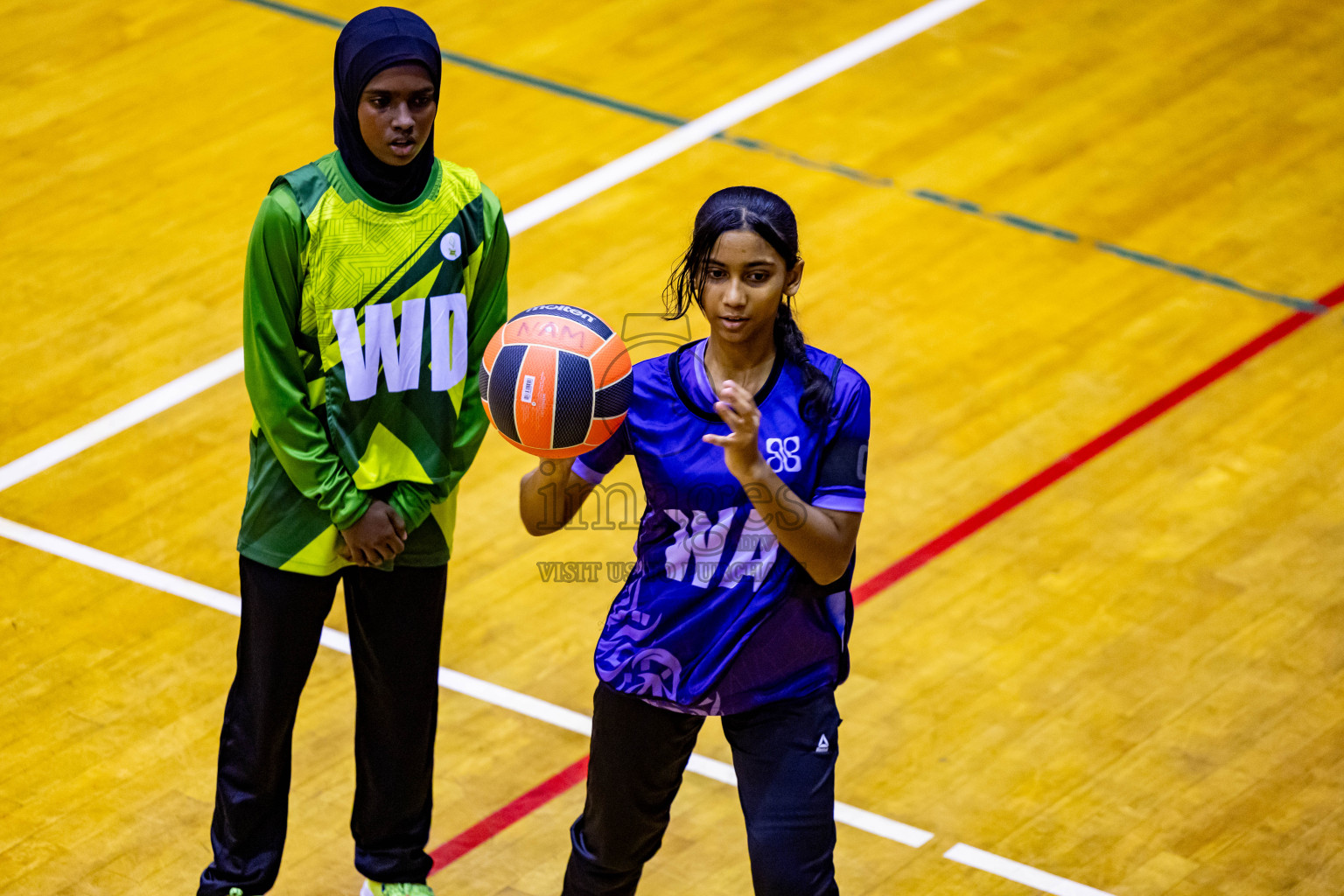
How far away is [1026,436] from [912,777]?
1.99 meters

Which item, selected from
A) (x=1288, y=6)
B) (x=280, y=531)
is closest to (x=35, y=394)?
(x=280, y=531)

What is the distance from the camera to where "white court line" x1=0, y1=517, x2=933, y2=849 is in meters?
5.37

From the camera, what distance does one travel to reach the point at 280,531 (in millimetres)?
4449

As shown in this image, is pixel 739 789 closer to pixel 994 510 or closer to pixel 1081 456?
pixel 994 510

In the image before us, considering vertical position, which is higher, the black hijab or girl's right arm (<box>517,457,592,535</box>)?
the black hijab

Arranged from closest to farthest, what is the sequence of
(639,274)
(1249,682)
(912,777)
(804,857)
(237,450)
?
(804,857) → (912,777) → (1249,682) → (237,450) → (639,274)

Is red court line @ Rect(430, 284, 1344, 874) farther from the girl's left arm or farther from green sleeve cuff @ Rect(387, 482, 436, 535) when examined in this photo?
the girl's left arm

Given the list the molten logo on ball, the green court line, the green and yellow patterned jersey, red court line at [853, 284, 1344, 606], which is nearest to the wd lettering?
the green and yellow patterned jersey

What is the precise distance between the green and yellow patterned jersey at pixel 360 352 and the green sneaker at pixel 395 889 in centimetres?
89

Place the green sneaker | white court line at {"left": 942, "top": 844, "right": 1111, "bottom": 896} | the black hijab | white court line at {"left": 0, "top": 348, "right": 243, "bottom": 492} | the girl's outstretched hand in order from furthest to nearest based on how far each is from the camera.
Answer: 1. white court line at {"left": 0, "top": 348, "right": 243, "bottom": 492}
2. white court line at {"left": 942, "top": 844, "right": 1111, "bottom": 896}
3. the green sneaker
4. the black hijab
5. the girl's outstretched hand

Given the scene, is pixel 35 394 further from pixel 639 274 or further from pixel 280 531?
pixel 280 531

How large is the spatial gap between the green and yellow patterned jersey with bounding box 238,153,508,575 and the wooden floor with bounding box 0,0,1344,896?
47.2 inches

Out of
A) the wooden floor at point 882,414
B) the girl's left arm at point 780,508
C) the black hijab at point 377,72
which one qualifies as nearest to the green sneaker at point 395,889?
the wooden floor at point 882,414

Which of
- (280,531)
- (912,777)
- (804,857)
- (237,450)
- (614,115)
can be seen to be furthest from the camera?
(614,115)
